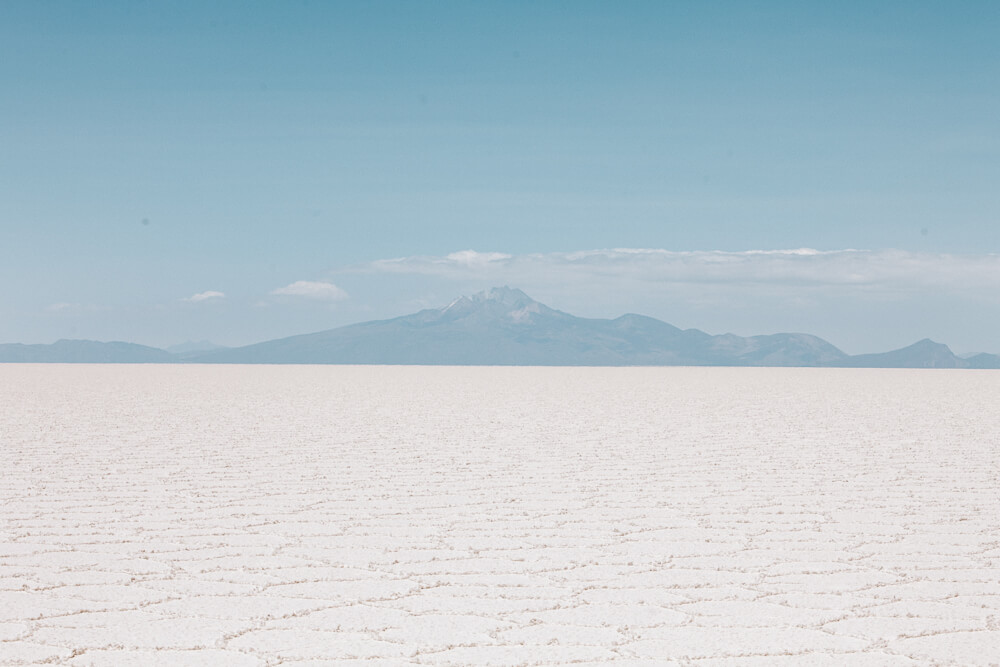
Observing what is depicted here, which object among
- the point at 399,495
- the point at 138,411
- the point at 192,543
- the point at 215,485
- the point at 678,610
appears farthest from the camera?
the point at 138,411

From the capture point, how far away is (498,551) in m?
4.25

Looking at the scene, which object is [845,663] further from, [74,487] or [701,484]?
[74,487]

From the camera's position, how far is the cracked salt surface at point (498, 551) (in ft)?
9.71

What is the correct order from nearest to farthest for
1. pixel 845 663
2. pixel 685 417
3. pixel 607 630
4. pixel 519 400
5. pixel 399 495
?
pixel 845 663 → pixel 607 630 → pixel 399 495 → pixel 685 417 → pixel 519 400

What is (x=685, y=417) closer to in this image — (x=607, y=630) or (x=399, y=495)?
(x=399, y=495)

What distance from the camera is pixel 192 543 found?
445 centimetres

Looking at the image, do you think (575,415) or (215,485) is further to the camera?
(575,415)

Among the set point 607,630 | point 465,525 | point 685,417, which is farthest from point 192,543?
A: point 685,417

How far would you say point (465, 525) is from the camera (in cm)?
489

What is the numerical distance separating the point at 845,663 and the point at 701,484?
364cm

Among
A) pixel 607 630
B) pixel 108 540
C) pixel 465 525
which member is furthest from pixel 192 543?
pixel 607 630

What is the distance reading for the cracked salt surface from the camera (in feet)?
9.71

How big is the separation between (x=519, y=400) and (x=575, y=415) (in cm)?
410

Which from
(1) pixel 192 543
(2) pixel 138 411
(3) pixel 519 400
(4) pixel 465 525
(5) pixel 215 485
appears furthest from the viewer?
(3) pixel 519 400
